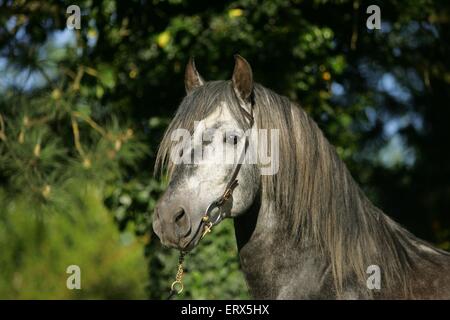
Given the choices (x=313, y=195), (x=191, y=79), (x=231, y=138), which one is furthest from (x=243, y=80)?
(x=313, y=195)

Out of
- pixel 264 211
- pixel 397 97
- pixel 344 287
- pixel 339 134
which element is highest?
pixel 397 97

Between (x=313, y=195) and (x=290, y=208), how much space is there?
4.3 inches

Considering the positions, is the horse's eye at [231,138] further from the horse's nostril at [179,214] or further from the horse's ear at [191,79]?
the horse's ear at [191,79]

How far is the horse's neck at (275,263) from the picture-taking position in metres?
2.74

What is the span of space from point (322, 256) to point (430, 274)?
467mm

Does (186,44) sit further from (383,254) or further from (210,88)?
(383,254)

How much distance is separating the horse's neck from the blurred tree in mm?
2420

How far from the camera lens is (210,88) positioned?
2852 mm

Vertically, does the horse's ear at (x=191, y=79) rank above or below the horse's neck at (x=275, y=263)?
above

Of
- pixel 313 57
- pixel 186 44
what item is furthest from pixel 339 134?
pixel 186 44

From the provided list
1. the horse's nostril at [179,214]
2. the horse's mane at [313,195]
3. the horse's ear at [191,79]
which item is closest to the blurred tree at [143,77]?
the horse's ear at [191,79]

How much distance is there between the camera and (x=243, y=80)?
2.82 m

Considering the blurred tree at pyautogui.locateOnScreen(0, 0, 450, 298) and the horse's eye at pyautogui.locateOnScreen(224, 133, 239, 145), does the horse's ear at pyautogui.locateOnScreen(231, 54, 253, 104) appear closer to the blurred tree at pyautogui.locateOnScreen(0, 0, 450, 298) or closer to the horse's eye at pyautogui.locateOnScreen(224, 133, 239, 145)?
the horse's eye at pyautogui.locateOnScreen(224, 133, 239, 145)

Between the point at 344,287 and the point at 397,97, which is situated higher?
the point at 397,97
